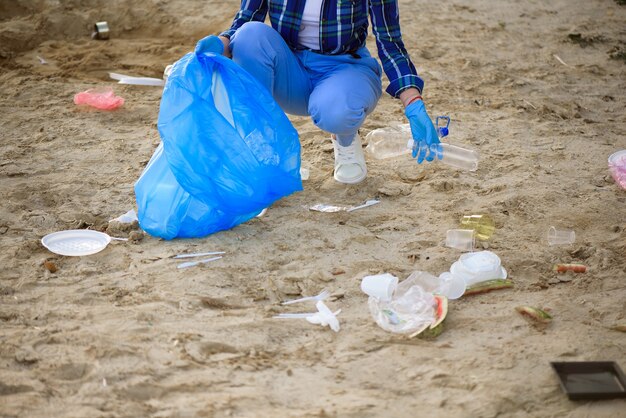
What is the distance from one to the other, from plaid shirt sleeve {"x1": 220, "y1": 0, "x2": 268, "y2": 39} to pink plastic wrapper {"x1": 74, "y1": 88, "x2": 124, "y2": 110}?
112 centimetres

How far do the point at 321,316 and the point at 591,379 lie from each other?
778 millimetres

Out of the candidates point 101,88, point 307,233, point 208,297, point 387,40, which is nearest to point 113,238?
point 208,297

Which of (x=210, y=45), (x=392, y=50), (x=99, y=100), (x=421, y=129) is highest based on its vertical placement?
(x=210, y=45)

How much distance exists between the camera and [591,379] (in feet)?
6.22

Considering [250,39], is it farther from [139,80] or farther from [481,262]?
[139,80]

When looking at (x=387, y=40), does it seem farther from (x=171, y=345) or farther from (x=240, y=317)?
(x=171, y=345)

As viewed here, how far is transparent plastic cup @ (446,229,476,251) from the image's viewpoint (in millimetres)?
2584

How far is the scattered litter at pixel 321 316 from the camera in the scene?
2.16 m

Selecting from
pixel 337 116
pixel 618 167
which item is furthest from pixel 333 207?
pixel 618 167

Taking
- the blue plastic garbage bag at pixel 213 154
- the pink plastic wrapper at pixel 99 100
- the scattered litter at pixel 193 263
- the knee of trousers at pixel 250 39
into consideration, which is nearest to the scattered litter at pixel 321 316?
the scattered litter at pixel 193 263

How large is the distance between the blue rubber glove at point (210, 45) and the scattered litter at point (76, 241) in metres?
0.74

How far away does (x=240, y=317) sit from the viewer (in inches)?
85.6

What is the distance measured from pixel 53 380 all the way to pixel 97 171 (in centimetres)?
143

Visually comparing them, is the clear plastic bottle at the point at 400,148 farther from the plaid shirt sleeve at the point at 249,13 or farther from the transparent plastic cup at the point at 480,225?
the plaid shirt sleeve at the point at 249,13
